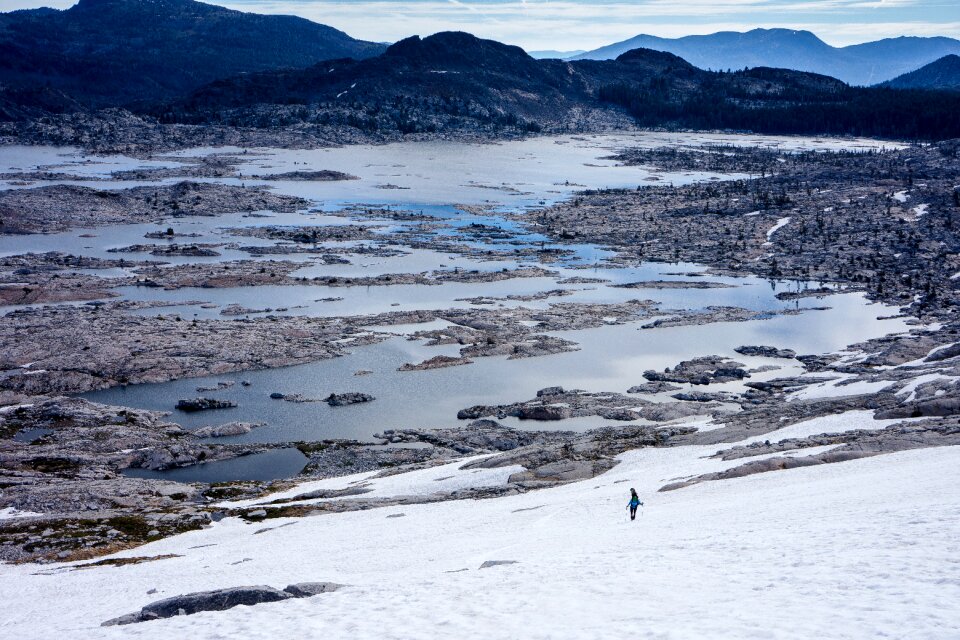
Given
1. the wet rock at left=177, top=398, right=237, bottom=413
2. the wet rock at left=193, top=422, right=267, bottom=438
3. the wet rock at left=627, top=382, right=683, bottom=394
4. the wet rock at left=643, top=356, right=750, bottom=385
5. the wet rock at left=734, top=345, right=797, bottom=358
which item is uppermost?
the wet rock at left=734, top=345, right=797, bottom=358

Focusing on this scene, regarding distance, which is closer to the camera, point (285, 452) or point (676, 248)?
point (285, 452)

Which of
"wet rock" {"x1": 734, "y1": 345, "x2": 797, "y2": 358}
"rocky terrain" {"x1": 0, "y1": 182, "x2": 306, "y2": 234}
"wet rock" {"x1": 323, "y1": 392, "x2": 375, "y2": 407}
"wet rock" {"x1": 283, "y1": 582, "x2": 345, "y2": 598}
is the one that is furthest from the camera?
"rocky terrain" {"x1": 0, "y1": 182, "x2": 306, "y2": 234}

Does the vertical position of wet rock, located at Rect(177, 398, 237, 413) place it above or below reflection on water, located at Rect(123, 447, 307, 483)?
above

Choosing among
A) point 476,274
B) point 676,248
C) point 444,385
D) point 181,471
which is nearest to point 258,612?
point 181,471

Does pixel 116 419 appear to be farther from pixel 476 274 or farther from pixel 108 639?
pixel 476 274

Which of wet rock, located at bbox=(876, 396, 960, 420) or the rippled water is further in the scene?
the rippled water

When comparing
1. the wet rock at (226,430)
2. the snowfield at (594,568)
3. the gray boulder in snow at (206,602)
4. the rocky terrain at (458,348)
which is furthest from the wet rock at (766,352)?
the gray boulder in snow at (206,602)

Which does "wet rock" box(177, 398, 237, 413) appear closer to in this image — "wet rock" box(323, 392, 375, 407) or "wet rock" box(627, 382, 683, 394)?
"wet rock" box(323, 392, 375, 407)

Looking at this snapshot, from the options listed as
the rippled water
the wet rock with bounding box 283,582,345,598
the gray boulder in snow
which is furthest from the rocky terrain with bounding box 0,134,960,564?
the gray boulder in snow
